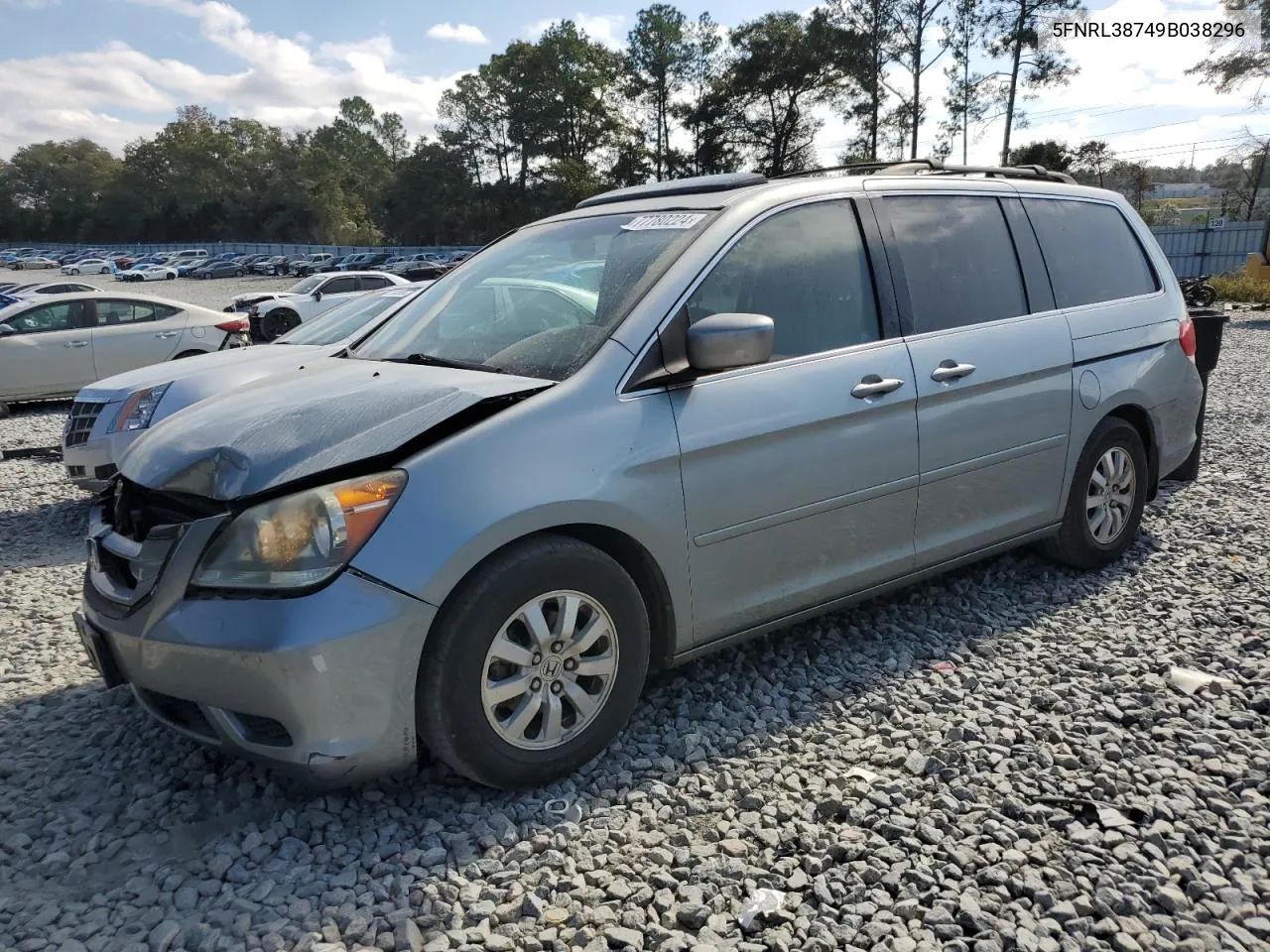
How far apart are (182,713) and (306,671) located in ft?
1.95

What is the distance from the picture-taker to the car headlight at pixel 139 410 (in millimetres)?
6383

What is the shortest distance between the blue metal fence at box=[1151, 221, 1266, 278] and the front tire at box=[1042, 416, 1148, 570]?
94.6ft

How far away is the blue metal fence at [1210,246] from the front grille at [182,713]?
32.6 meters

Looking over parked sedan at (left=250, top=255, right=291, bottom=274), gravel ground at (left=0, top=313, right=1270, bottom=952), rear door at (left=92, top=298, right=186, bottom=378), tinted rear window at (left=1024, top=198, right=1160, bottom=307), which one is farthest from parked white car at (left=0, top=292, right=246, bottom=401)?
parked sedan at (left=250, top=255, right=291, bottom=274)

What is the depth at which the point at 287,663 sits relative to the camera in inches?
98.7

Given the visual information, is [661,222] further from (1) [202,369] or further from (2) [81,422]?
(2) [81,422]

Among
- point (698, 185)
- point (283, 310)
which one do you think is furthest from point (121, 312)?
point (698, 185)

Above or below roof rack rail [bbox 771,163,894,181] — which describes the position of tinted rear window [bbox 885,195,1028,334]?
below

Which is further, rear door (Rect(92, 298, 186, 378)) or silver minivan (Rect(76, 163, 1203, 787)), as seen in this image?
rear door (Rect(92, 298, 186, 378))

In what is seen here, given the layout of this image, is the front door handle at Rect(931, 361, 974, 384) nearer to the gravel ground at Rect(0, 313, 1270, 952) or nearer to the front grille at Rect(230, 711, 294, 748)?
the gravel ground at Rect(0, 313, 1270, 952)

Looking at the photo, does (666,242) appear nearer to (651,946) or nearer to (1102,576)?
(651,946)

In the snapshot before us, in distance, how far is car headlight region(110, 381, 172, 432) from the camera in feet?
20.9

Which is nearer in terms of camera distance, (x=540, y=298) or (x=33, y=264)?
(x=540, y=298)

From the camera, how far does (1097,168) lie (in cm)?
4706
